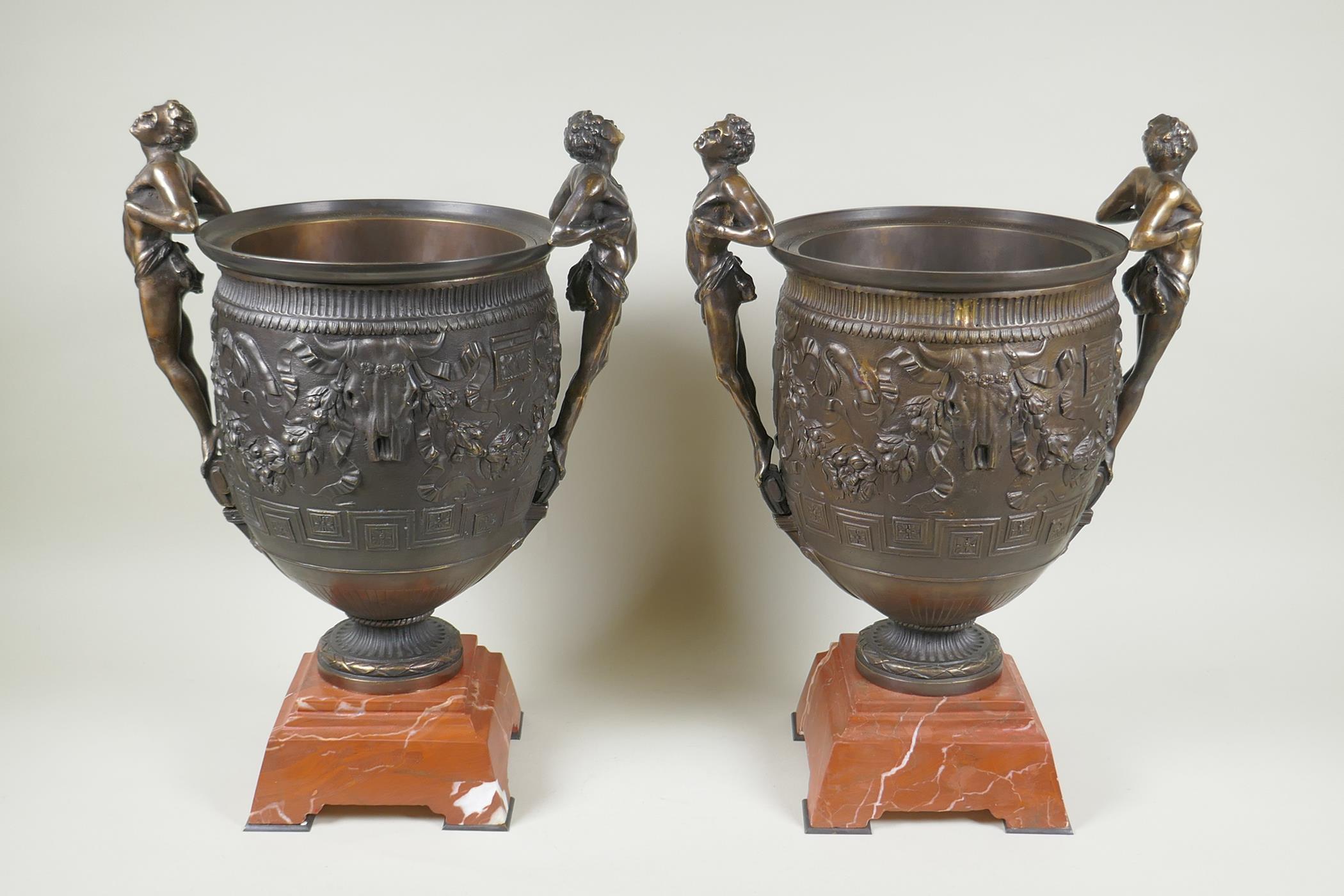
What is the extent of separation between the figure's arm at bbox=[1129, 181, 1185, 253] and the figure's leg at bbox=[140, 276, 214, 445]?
188cm

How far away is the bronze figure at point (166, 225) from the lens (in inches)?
123

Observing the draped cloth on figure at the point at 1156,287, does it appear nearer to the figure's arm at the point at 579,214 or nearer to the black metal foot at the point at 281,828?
the figure's arm at the point at 579,214

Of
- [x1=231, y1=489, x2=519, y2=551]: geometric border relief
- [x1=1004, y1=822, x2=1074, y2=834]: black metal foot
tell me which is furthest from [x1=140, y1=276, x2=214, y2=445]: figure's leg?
[x1=1004, y1=822, x2=1074, y2=834]: black metal foot

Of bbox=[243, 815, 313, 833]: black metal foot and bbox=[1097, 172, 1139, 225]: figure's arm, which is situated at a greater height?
bbox=[1097, 172, 1139, 225]: figure's arm

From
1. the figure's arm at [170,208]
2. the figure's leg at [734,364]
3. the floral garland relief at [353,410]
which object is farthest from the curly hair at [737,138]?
the figure's arm at [170,208]

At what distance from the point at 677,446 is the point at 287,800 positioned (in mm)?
1369

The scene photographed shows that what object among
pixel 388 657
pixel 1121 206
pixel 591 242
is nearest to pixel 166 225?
pixel 591 242

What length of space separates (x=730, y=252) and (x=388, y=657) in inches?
43.8

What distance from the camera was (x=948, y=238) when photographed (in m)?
3.49

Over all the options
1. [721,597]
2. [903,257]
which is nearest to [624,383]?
[721,597]

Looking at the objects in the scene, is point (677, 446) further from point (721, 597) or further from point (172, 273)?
point (172, 273)

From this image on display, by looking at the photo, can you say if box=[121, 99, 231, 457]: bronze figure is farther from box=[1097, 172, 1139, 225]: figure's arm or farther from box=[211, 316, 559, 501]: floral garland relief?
box=[1097, 172, 1139, 225]: figure's arm

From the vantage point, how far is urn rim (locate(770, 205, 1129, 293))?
3285mm

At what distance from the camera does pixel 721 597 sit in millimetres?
4168
